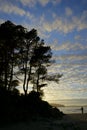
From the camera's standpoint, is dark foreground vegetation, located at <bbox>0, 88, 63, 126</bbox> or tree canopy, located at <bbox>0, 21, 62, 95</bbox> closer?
dark foreground vegetation, located at <bbox>0, 88, 63, 126</bbox>

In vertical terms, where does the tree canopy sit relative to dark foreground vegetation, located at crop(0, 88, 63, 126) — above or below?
above

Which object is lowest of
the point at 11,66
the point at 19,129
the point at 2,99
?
the point at 19,129

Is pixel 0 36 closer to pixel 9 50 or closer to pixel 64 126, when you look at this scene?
pixel 9 50

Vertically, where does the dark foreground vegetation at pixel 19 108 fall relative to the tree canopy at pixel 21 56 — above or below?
below

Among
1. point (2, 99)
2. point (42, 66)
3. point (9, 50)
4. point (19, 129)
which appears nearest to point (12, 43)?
point (9, 50)

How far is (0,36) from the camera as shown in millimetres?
33469

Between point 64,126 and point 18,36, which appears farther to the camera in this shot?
point 18,36

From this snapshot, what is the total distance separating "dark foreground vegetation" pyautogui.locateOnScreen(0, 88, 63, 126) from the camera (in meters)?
21.8

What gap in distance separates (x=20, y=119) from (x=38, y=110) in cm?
441

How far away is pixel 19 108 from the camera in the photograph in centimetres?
2456

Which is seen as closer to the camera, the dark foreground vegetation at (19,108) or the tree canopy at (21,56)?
the dark foreground vegetation at (19,108)

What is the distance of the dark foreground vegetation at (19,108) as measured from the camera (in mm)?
21752

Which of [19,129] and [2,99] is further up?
[2,99]

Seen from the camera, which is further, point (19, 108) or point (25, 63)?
point (25, 63)
